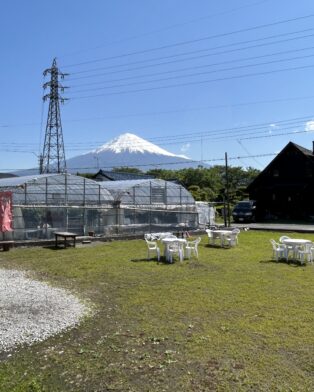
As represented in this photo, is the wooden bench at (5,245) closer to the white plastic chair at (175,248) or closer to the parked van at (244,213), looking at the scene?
the white plastic chair at (175,248)

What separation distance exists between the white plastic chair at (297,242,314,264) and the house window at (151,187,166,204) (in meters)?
14.9

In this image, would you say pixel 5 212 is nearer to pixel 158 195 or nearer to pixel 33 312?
pixel 33 312

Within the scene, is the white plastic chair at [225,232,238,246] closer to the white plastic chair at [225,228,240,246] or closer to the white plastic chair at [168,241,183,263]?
the white plastic chair at [225,228,240,246]

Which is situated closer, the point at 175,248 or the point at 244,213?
the point at 175,248

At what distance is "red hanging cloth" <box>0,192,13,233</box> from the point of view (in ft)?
60.0

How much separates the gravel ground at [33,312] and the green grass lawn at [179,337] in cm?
31

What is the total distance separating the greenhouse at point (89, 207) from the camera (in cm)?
2016

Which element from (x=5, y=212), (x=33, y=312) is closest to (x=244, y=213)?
(x=5, y=212)

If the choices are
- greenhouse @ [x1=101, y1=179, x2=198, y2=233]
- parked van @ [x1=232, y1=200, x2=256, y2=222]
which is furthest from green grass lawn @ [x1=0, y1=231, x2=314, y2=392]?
parked van @ [x1=232, y1=200, x2=256, y2=222]

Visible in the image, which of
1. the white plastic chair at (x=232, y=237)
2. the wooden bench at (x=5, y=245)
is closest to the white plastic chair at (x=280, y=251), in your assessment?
the white plastic chair at (x=232, y=237)

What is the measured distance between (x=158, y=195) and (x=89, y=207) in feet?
22.9

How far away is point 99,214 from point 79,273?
11617 millimetres

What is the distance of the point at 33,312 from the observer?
24.9 feet

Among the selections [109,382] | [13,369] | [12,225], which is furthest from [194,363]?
[12,225]
